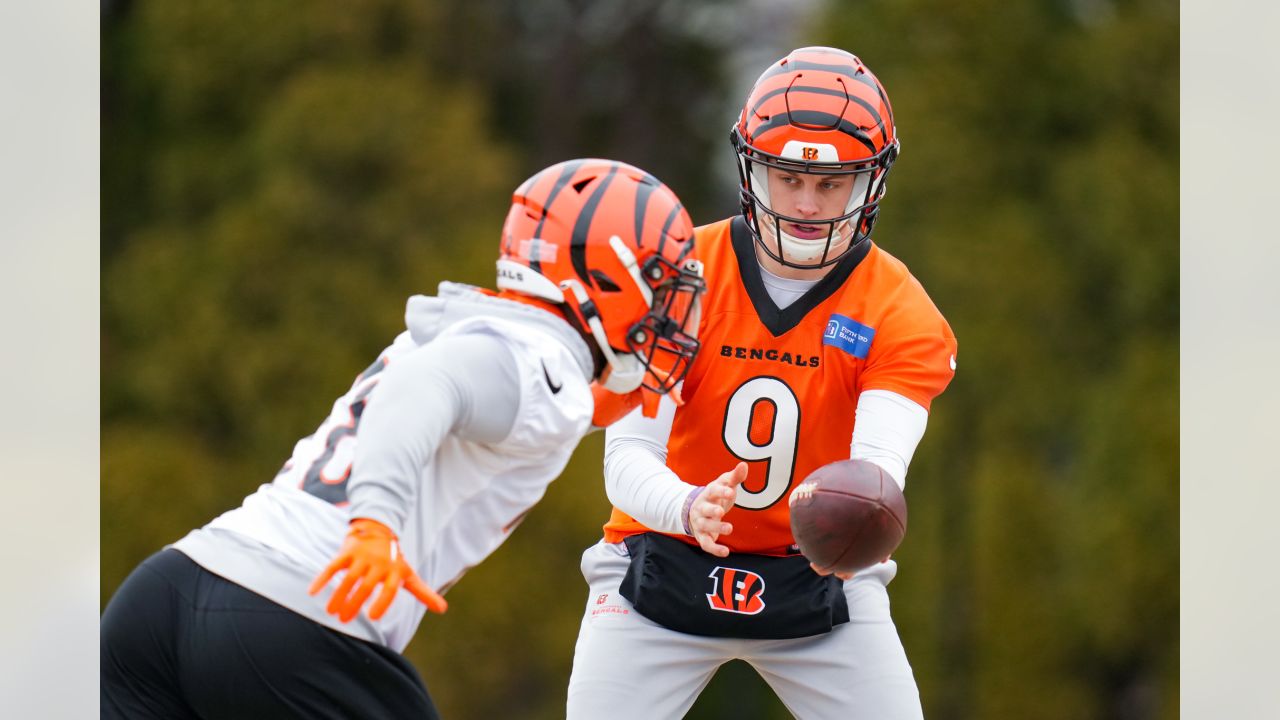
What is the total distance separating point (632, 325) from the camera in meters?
3.24

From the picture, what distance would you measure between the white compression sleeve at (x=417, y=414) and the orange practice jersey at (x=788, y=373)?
1043 mm

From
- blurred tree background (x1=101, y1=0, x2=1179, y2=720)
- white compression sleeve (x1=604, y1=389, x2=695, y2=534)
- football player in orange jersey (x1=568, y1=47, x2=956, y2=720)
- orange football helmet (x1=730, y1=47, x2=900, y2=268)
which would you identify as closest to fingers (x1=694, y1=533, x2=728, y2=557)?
white compression sleeve (x1=604, y1=389, x2=695, y2=534)

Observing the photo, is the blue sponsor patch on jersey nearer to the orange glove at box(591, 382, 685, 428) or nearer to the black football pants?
the orange glove at box(591, 382, 685, 428)

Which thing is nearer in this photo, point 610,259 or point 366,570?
point 366,570

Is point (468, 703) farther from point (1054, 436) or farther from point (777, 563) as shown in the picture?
point (777, 563)

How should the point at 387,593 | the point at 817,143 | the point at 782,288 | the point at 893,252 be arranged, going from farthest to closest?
the point at 893,252
the point at 782,288
the point at 817,143
the point at 387,593

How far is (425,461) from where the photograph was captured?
278 cm

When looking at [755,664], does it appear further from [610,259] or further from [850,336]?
[610,259]

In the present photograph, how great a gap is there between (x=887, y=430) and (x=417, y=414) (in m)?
1.32

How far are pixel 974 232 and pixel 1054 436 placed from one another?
186cm

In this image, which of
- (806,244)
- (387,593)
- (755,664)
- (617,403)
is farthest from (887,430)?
(387,593)

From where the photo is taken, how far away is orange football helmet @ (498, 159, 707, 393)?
3.20m

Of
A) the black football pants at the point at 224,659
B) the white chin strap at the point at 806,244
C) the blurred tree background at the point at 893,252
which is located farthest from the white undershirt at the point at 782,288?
the blurred tree background at the point at 893,252
